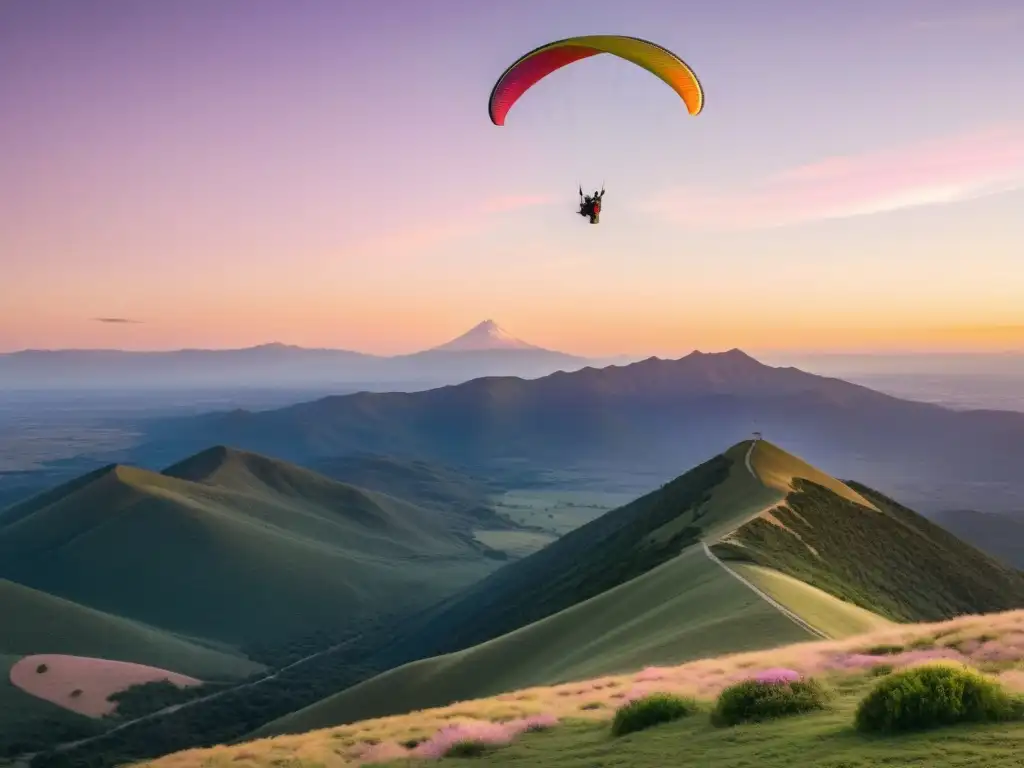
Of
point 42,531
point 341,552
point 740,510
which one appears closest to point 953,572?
point 740,510

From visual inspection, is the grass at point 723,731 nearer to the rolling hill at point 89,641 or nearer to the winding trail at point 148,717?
the winding trail at point 148,717

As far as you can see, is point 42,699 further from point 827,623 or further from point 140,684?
point 827,623

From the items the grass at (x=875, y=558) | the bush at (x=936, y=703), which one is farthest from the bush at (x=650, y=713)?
the grass at (x=875, y=558)

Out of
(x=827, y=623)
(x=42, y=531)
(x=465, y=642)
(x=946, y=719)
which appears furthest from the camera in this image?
(x=42, y=531)

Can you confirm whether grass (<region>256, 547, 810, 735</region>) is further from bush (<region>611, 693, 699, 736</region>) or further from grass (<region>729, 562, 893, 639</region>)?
bush (<region>611, 693, 699, 736</region>)

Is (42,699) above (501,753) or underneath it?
underneath

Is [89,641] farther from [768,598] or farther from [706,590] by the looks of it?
[768,598]
